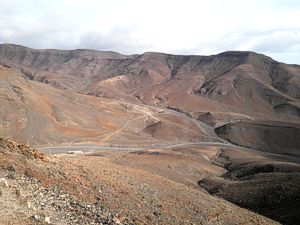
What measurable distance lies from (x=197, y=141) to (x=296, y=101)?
90.8 m

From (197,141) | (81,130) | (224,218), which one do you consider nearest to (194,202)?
(224,218)

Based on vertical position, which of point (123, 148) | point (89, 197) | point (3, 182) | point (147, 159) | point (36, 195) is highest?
point (3, 182)

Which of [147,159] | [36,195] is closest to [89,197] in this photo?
[36,195]

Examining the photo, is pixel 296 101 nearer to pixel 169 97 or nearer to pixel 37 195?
pixel 169 97

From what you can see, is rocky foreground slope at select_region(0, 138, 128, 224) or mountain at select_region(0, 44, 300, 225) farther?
mountain at select_region(0, 44, 300, 225)

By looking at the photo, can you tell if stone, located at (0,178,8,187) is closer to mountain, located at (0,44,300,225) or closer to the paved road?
mountain, located at (0,44,300,225)

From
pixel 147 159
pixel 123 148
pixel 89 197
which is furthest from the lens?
pixel 123 148

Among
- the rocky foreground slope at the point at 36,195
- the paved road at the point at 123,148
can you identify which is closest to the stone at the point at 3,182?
the rocky foreground slope at the point at 36,195

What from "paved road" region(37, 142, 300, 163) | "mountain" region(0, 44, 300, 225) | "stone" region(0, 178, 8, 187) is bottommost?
"paved road" region(37, 142, 300, 163)

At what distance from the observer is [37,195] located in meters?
21.7

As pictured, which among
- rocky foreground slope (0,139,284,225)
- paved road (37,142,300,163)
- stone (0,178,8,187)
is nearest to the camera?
rocky foreground slope (0,139,284,225)

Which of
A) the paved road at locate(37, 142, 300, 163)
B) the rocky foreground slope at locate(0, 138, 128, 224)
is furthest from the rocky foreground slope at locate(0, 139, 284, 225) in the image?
the paved road at locate(37, 142, 300, 163)

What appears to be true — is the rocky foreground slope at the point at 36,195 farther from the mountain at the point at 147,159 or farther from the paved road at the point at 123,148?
the paved road at the point at 123,148

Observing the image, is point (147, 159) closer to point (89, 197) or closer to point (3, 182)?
point (89, 197)
